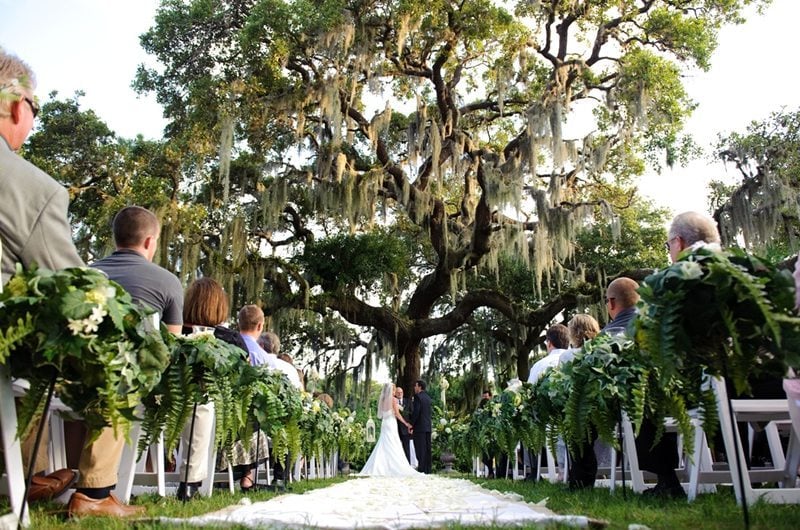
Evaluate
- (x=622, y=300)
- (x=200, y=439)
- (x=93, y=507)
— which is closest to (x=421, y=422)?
(x=622, y=300)

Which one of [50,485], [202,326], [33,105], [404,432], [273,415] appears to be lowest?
[50,485]

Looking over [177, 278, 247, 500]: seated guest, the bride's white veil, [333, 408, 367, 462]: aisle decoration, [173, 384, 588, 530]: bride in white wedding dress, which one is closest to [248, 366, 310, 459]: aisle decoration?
[173, 384, 588, 530]: bride in white wedding dress

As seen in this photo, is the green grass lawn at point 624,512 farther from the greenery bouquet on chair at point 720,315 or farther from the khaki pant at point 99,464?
the greenery bouquet on chair at point 720,315

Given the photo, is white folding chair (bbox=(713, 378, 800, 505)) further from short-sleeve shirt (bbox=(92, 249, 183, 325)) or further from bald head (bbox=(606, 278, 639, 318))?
short-sleeve shirt (bbox=(92, 249, 183, 325))

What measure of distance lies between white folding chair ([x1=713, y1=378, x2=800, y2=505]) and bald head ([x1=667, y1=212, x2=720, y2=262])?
2.33 feet

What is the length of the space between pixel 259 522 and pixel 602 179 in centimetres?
1488

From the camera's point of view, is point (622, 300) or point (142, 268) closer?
point (142, 268)

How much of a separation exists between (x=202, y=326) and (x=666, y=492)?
3.09 metres

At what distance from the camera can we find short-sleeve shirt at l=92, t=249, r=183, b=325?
342 cm

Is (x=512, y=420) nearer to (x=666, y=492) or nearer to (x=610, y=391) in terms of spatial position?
(x=666, y=492)

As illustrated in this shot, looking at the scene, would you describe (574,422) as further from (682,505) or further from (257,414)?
(257,414)

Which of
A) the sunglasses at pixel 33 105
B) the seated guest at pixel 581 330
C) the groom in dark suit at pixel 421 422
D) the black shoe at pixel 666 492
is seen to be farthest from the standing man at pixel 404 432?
the sunglasses at pixel 33 105

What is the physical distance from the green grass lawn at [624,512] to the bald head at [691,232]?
123 cm

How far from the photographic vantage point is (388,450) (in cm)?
1262
